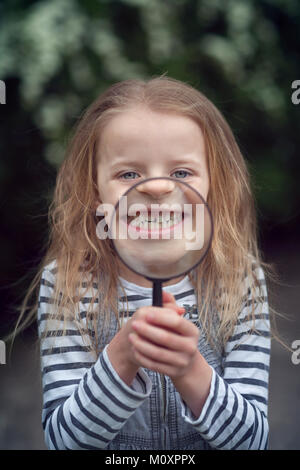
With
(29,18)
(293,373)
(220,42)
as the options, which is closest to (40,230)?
(29,18)

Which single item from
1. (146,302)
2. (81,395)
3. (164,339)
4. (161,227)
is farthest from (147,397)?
(161,227)

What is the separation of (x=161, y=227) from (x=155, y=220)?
4 cm

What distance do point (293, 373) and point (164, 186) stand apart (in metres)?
2.65

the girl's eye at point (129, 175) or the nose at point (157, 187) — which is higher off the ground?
the girl's eye at point (129, 175)

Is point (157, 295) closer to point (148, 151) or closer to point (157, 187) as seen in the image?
point (157, 187)

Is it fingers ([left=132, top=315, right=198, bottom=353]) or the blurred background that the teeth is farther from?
the blurred background

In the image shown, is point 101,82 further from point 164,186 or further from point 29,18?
point 164,186

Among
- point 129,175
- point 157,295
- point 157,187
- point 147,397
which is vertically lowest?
point 147,397

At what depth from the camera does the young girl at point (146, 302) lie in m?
1.67

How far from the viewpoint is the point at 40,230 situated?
12.9 ft

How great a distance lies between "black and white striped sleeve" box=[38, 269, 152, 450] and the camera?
5.39 ft

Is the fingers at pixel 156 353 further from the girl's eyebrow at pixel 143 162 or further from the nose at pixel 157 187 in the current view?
the girl's eyebrow at pixel 143 162

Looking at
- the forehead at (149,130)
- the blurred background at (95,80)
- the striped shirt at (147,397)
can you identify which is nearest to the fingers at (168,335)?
the striped shirt at (147,397)

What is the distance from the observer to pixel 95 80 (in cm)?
350
